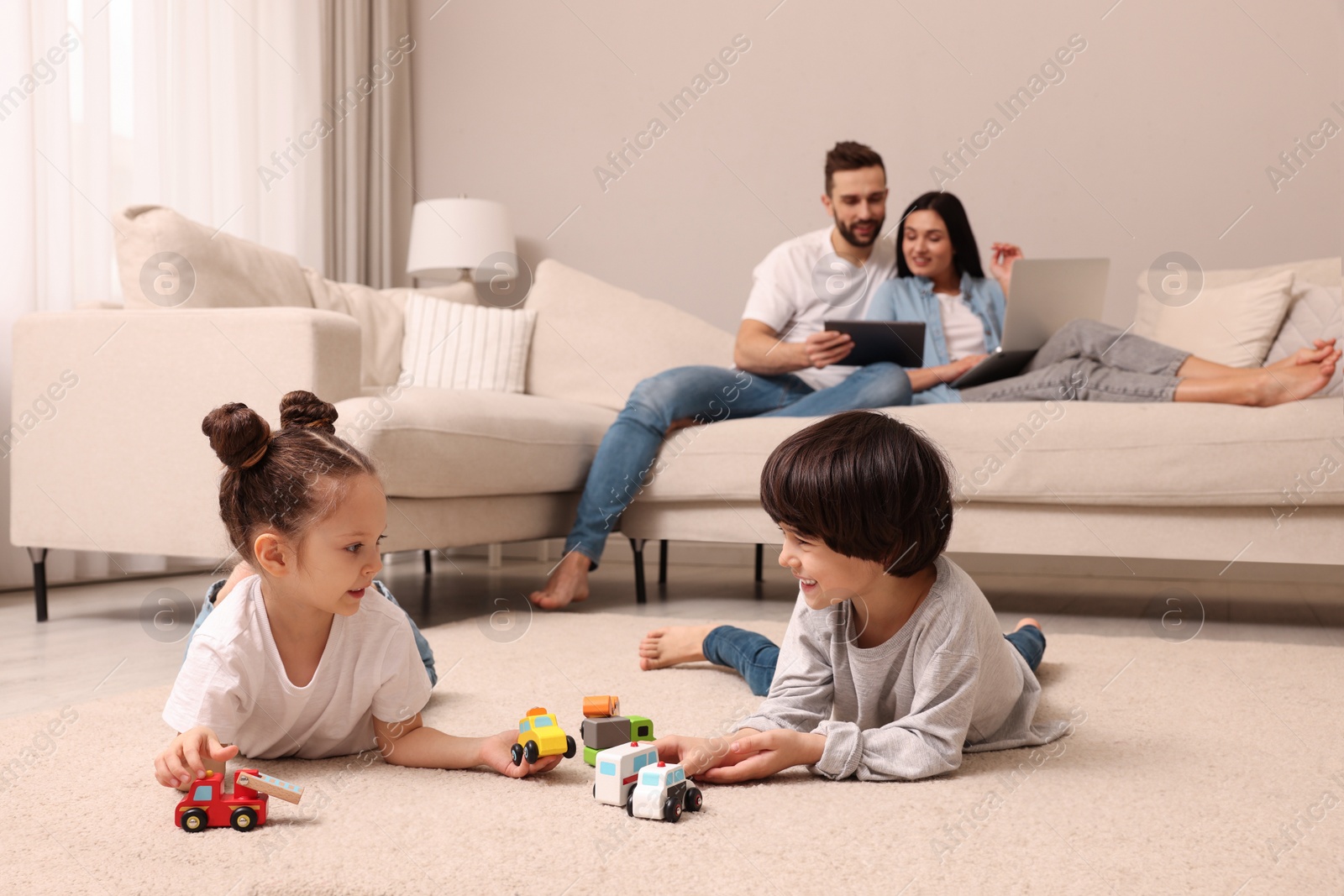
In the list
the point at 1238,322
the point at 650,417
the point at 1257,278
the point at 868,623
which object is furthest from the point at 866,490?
the point at 1257,278

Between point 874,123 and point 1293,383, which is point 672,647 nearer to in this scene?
point 1293,383

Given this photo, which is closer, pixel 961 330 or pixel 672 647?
pixel 672 647

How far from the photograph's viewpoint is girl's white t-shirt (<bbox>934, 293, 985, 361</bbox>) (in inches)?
101

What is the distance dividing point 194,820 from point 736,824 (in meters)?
0.46

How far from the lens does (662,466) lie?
234 cm

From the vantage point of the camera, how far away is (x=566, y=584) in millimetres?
2248

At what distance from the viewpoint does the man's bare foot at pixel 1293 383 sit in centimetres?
199

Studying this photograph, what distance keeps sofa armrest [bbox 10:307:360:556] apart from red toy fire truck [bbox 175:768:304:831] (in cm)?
108

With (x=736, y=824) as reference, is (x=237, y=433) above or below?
above

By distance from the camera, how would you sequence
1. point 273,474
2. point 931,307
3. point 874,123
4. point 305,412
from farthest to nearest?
point 874,123 < point 931,307 < point 305,412 < point 273,474

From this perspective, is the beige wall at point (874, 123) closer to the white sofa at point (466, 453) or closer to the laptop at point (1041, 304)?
the laptop at point (1041, 304)

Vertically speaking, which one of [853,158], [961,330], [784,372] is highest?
[853,158]

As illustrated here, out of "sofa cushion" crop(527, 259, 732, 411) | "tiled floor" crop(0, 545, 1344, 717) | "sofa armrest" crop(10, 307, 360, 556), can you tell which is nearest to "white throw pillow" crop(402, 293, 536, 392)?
"sofa cushion" crop(527, 259, 732, 411)

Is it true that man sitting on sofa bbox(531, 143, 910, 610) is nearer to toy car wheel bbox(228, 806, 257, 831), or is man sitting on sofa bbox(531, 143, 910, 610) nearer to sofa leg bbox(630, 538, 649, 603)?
sofa leg bbox(630, 538, 649, 603)
